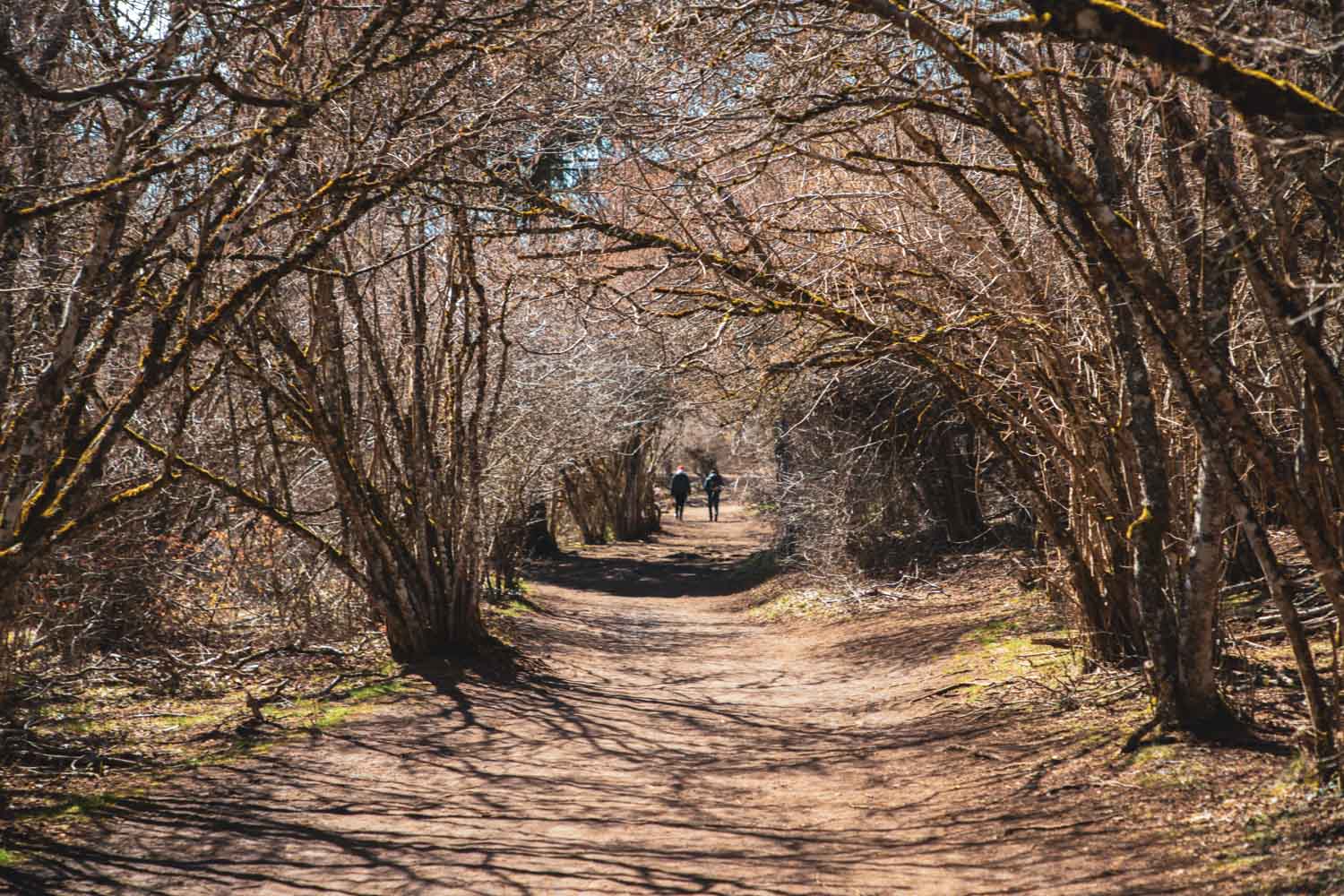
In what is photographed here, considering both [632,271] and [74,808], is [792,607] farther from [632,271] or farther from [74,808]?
[74,808]

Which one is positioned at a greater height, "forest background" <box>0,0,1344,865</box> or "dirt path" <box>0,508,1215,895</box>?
"forest background" <box>0,0,1344,865</box>

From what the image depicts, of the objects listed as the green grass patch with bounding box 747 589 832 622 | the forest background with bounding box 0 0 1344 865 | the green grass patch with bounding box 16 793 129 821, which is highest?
the forest background with bounding box 0 0 1344 865

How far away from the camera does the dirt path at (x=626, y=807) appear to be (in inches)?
193

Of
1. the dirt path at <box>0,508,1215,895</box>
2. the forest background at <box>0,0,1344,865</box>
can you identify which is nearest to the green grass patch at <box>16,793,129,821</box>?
the dirt path at <box>0,508,1215,895</box>

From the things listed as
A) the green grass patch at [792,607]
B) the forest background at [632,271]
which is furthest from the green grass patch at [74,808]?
the green grass patch at [792,607]

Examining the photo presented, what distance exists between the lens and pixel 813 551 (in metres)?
17.5

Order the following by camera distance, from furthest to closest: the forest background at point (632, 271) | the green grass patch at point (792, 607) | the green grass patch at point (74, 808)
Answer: the green grass patch at point (792, 607) → the green grass patch at point (74, 808) → the forest background at point (632, 271)

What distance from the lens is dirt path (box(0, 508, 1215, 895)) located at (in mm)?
4910

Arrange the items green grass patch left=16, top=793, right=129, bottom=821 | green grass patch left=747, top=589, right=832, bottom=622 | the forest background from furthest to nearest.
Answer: green grass patch left=747, top=589, right=832, bottom=622 → green grass patch left=16, top=793, right=129, bottom=821 → the forest background

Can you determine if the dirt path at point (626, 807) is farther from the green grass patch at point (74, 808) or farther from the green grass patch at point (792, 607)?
the green grass patch at point (792, 607)

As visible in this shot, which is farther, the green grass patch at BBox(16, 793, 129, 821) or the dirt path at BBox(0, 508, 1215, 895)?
the green grass patch at BBox(16, 793, 129, 821)

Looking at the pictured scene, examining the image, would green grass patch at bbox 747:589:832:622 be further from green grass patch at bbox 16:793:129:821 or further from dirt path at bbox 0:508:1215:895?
green grass patch at bbox 16:793:129:821

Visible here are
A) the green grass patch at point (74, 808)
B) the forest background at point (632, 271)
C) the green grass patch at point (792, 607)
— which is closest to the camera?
the forest background at point (632, 271)

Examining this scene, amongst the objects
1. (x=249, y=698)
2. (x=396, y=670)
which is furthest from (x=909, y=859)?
(x=396, y=670)
